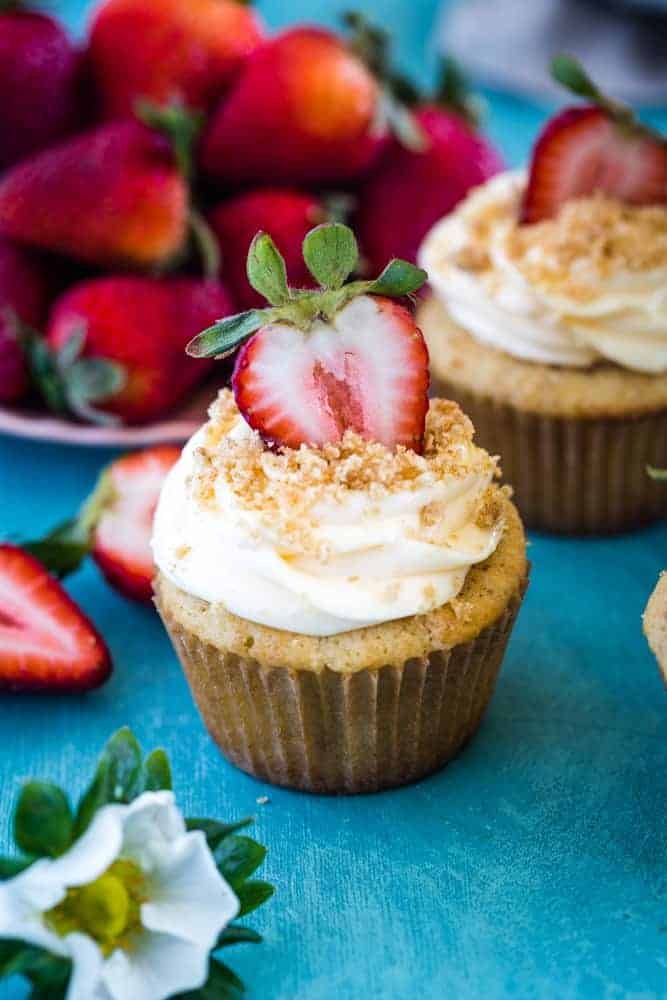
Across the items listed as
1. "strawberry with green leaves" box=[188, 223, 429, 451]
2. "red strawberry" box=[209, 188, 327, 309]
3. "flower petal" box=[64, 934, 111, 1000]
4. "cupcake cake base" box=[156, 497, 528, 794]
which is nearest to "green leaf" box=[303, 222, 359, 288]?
"strawberry with green leaves" box=[188, 223, 429, 451]

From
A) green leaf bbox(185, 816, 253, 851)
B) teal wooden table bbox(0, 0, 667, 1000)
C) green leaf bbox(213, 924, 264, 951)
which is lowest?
teal wooden table bbox(0, 0, 667, 1000)

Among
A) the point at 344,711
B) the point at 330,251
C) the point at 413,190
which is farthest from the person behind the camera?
the point at 413,190

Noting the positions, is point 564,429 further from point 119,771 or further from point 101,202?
point 119,771

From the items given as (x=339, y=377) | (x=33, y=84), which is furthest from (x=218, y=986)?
(x=33, y=84)

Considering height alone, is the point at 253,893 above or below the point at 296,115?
below

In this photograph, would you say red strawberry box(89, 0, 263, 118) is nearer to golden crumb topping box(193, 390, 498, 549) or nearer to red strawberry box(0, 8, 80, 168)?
red strawberry box(0, 8, 80, 168)

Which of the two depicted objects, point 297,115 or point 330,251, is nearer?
point 330,251
